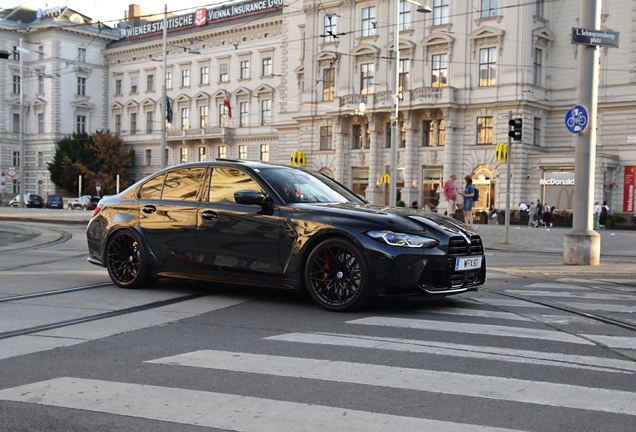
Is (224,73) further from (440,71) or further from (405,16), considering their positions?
(440,71)

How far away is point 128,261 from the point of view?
9570 mm

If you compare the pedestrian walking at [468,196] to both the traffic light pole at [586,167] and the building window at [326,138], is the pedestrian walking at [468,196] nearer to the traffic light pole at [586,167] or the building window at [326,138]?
the traffic light pole at [586,167]

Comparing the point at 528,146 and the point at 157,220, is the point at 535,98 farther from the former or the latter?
the point at 157,220

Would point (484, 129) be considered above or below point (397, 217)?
above

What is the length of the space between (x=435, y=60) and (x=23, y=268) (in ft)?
153

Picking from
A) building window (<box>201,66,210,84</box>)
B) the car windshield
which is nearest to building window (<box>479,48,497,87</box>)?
building window (<box>201,66,210,84</box>)

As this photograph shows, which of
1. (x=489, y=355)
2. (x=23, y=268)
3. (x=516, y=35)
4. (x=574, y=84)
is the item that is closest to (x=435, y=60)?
(x=516, y=35)

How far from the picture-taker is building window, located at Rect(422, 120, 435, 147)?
5556 centimetres

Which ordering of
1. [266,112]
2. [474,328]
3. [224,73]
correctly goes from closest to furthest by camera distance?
[474,328] < [266,112] < [224,73]

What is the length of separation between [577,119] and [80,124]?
8052cm

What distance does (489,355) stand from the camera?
225 inches

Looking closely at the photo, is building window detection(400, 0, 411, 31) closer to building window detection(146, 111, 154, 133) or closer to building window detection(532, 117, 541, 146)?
building window detection(532, 117, 541, 146)

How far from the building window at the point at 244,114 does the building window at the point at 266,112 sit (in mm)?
1875

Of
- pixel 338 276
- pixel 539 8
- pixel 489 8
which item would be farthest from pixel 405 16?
pixel 338 276
